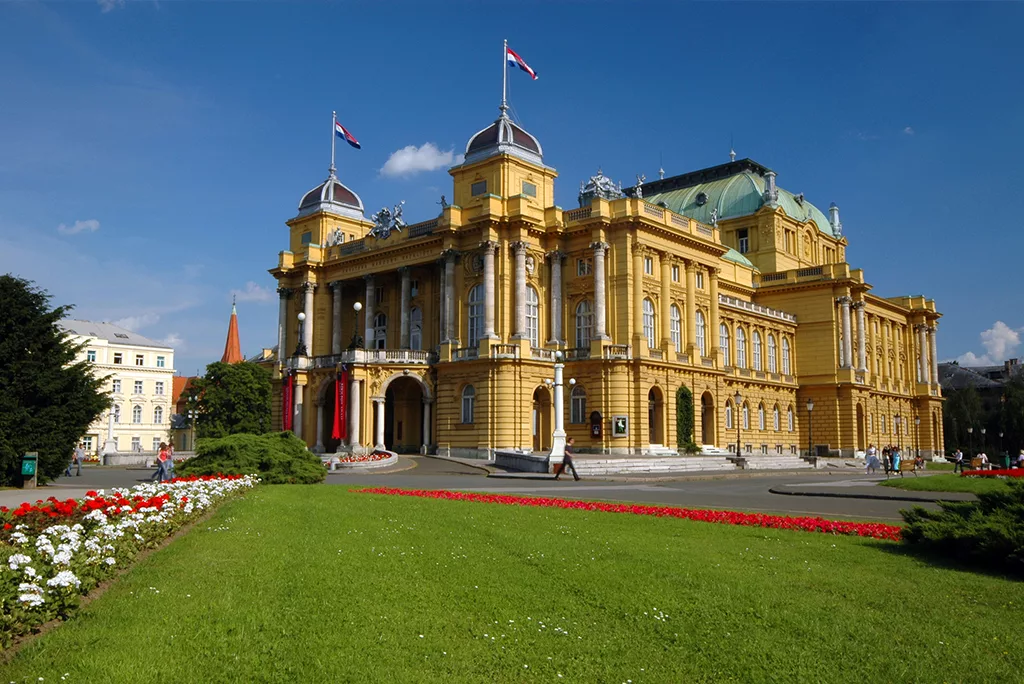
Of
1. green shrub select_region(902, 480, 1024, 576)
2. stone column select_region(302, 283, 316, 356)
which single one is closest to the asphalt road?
green shrub select_region(902, 480, 1024, 576)

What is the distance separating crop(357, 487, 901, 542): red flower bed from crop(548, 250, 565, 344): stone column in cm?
3194

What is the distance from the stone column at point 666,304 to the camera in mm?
55781

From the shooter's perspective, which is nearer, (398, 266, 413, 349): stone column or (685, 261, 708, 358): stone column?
(685, 261, 708, 358): stone column

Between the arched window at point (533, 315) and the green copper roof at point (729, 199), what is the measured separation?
86.1 ft

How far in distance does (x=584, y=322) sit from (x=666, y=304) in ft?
18.6

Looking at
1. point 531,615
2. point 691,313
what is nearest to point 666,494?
point 531,615

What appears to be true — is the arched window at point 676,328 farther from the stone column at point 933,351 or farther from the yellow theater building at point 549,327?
the stone column at point 933,351

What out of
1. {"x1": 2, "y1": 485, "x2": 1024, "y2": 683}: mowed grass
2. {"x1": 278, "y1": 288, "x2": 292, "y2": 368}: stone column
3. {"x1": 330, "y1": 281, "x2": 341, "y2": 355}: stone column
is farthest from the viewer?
{"x1": 278, "y1": 288, "x2": 292, "y2": 368}: stone column

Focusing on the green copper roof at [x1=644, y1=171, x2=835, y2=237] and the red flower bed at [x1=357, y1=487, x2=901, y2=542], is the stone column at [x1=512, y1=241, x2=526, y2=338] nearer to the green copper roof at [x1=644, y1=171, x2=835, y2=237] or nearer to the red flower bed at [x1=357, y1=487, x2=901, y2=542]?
the green copper roof at [x1=644, y1=171, x2=835, y2=237]

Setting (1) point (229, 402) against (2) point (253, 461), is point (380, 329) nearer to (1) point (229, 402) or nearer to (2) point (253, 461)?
(1) point (229, 402)

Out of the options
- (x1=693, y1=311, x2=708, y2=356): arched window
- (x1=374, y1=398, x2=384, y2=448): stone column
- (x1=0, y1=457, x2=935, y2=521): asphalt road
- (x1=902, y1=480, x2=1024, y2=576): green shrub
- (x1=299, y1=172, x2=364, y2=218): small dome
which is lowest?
(x1=0, y1=457, x2=935, y2=521): asphalt road

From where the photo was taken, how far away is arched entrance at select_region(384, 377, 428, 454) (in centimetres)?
6138

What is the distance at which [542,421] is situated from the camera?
5669cm

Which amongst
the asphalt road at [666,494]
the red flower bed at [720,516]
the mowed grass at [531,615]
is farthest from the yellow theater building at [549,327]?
the mowed grass at [531,615]
